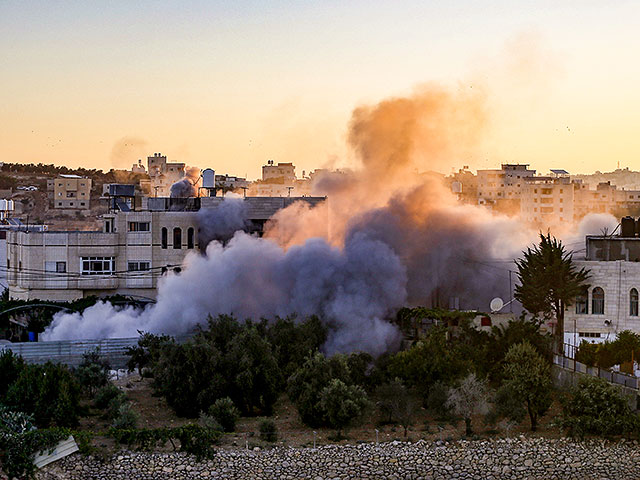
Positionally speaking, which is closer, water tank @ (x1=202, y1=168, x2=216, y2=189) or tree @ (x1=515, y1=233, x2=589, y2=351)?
tree @ (x1=515, y1=233, x2=589, y2=351)

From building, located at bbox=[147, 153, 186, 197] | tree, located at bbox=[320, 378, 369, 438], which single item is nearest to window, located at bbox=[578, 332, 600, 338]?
tree, located at bbox=[320, 378, 369, 438]

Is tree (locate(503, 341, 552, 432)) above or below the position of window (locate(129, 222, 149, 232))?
below

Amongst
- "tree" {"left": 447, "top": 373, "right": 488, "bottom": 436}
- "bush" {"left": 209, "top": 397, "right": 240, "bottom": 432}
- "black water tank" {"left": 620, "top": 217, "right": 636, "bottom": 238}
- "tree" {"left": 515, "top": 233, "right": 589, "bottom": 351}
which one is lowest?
"bush" {"left": 209, "top": 397, "right": 240, "bottom": 432}

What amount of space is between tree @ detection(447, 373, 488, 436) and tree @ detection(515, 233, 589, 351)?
6.19 meters

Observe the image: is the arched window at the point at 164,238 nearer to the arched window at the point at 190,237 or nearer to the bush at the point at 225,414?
the arched window at the point at 190,237

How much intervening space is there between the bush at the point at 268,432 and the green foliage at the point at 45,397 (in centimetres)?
516

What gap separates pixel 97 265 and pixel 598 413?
26.0 metres

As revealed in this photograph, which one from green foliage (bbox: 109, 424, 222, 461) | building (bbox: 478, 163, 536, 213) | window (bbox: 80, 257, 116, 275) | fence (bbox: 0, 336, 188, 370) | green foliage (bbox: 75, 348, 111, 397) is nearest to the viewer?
green foliage (bbox: 109, 424, 222, 461)

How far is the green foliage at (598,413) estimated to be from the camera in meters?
28.1

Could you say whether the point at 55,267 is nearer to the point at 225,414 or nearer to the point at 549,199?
the point at 225,414

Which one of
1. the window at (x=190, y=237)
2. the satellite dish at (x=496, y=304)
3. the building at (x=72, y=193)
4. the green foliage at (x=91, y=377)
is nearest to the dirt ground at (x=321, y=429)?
the green foliage at (x=91, y=377)

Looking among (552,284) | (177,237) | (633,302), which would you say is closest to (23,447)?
(552,284)

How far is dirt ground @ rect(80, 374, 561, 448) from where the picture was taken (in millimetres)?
28422

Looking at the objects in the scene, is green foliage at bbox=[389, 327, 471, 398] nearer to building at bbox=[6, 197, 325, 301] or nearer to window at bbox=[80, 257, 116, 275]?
building at bbox=[6, 197, 325, 301]
